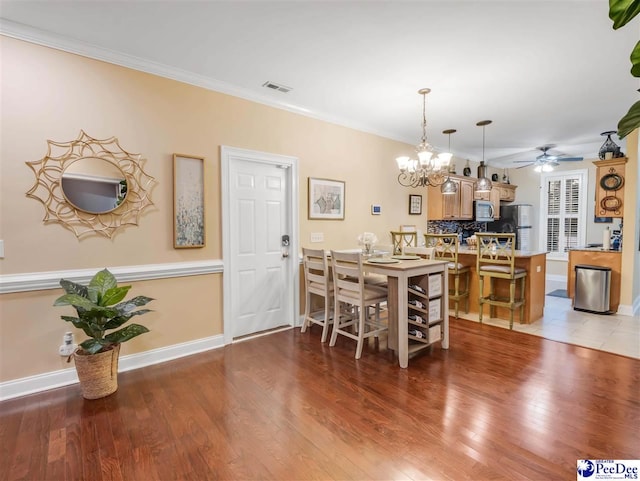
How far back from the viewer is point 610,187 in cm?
467

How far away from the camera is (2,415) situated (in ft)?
7.28

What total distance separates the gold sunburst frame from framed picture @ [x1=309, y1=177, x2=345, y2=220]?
1855 mm

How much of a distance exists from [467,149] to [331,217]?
11.8 feet

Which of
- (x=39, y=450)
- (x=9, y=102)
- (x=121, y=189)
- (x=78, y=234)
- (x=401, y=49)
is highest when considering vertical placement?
(x=401, y=49)

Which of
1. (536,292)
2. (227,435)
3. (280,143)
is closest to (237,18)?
(280,143)

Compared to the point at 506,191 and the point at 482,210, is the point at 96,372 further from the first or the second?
the point at 506,191

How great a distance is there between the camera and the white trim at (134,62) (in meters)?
2.39

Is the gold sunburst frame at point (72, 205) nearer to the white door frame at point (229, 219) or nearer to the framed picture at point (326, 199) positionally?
the white door frame at point (229, 219)

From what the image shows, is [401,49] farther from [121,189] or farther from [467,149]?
[467,149]

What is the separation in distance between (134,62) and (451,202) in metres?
5.16

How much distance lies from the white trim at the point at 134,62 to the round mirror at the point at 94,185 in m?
0.86

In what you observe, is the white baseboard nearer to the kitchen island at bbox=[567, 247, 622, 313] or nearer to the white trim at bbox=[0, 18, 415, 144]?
the kitchen island at bbox=[567, 247, 622, 313]
